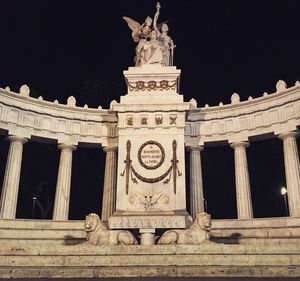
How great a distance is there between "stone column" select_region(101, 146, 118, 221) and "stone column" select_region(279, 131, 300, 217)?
19.9 meters

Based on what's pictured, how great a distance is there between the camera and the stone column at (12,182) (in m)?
41.2

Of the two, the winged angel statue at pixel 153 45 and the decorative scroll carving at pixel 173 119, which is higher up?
the winged angel statue at pixel 153 45

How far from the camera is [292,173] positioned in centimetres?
4175

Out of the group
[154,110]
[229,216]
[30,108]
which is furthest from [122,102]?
[229,216]

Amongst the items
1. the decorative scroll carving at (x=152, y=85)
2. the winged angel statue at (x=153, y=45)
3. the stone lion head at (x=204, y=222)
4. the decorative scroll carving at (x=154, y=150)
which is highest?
the winged angel statue at (x=153, y=45)

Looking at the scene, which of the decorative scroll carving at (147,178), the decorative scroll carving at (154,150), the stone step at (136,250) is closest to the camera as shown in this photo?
the stone step at (136,250)

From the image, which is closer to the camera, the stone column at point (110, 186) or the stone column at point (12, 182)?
the stone column at point (12, 182)

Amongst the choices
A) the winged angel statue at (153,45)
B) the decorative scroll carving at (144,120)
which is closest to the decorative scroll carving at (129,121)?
the decorative scroll carving at (144,120)

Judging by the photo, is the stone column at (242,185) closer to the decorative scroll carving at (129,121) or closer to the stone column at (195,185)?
the stone column at (195,185)

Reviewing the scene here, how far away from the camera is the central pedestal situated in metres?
29.8

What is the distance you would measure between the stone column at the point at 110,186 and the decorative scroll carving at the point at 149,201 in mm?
12767

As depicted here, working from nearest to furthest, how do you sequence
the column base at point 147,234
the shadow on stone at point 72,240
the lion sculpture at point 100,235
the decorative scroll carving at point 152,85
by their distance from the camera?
the lion sculpture at point 100,235, the column base at point 147,234, the decorative scroll carving at point 152,85, the shadow on stone at point 72,240

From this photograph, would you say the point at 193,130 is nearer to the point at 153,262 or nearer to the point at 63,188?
the point at 63,188

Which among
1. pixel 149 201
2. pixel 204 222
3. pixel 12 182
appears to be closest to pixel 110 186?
pixel 12 182
